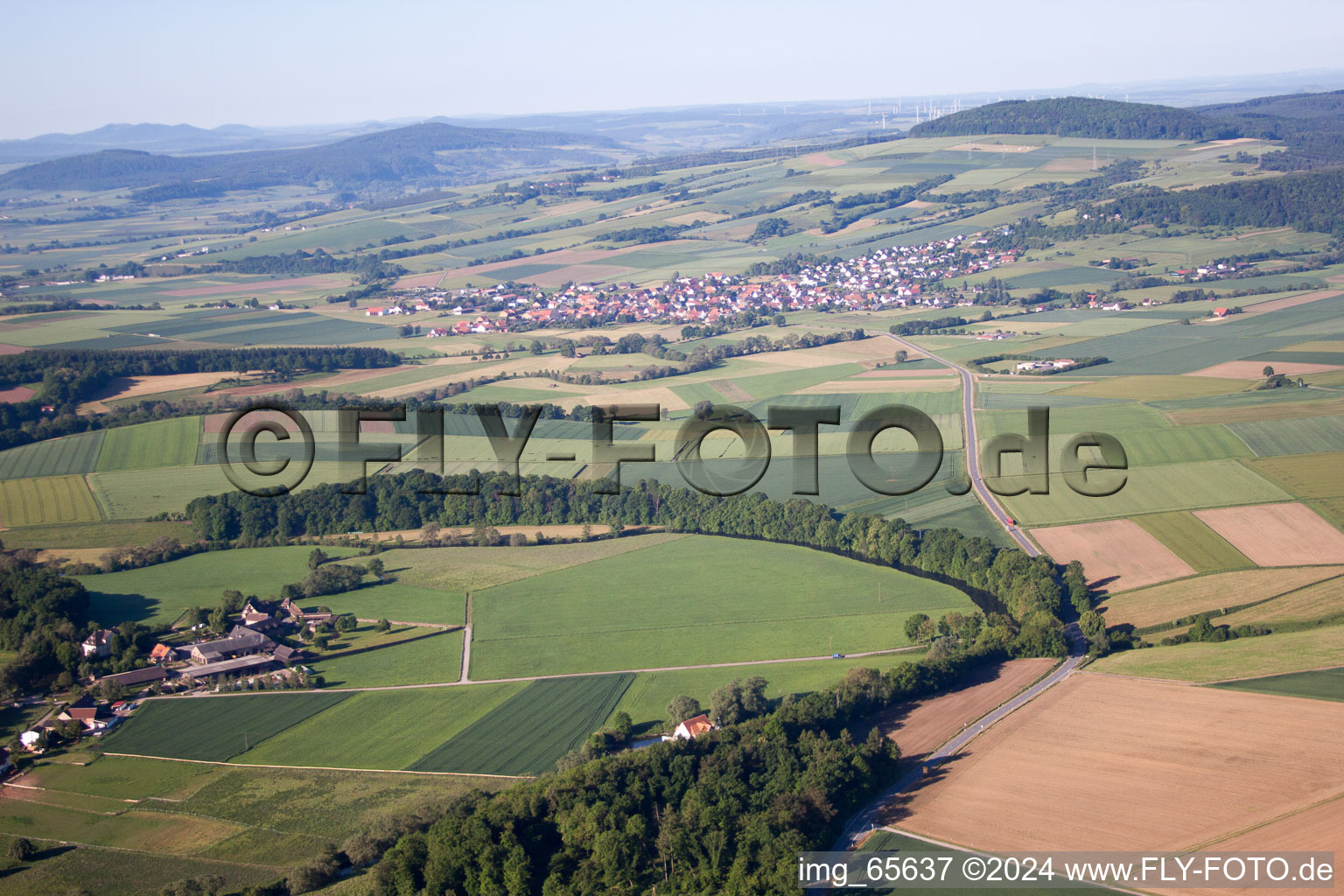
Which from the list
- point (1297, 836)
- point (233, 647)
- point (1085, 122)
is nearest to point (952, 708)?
point (1297, 836)

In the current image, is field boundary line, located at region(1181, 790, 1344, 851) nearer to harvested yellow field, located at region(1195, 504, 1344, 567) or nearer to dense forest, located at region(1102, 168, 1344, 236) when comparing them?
harvested yellow field, located at region(1195, 504, 1344, 567)

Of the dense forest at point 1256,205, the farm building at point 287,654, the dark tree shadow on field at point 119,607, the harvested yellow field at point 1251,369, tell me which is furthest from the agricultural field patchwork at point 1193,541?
the dense forest at point 1256,205

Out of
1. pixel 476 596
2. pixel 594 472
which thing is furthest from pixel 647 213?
pixel 476 596

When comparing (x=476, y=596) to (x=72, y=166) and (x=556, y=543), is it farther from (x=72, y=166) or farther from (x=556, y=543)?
(x=72, y=166)

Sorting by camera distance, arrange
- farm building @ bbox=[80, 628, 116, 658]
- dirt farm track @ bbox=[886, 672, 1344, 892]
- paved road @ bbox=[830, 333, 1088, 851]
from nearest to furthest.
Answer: dirt farm track @ bbox=[886, 672, 1344, 892] < paved road @ bbox=[830, 333, 1088, 851] < farm building @ bbox=[80, 628, 116, 658]

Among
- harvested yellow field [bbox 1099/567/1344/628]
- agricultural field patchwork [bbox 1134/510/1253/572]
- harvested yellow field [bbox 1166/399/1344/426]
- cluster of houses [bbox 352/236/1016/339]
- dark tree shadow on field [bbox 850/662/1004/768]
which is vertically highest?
cluster of houses [bbox 352/236/1016/339]

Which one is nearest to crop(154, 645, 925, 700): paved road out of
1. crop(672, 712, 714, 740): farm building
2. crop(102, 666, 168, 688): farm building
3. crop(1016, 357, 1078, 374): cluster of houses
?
crop(102, 666, 168, 688): farm building
